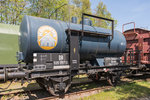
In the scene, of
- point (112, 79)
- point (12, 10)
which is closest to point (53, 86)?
point (112, 79)

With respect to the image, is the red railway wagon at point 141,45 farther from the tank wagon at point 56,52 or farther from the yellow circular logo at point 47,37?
the yellow circular logo at point 47,37

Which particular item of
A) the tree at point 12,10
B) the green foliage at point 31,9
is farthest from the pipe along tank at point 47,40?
Answer: the tree at point 12,10

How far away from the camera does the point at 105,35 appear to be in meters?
7.48

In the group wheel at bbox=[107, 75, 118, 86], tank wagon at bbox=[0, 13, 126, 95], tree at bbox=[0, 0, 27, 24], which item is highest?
A: tree at bbox=[0, 0, 27, 24]

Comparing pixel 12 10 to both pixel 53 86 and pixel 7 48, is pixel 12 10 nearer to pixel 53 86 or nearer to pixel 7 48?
pixel 7 48

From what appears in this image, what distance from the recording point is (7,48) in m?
9.22

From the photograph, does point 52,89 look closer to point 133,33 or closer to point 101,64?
point 101,64

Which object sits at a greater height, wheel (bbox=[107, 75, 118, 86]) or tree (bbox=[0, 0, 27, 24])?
tree (bbox=[0, 0, 27, 24])

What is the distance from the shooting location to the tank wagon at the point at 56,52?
5316 mm

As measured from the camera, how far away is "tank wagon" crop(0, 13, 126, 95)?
209 inches

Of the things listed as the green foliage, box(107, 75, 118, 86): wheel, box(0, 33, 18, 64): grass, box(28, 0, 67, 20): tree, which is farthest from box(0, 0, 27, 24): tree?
box(107, 75, 118, 86): wheel

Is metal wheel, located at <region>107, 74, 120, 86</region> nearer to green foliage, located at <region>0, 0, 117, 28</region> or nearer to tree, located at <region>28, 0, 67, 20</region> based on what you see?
green foliage, located at <region>0, 0, 117, 28</region>

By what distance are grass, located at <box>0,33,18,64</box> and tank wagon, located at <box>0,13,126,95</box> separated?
3.70 m

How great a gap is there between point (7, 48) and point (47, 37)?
17.5ft
